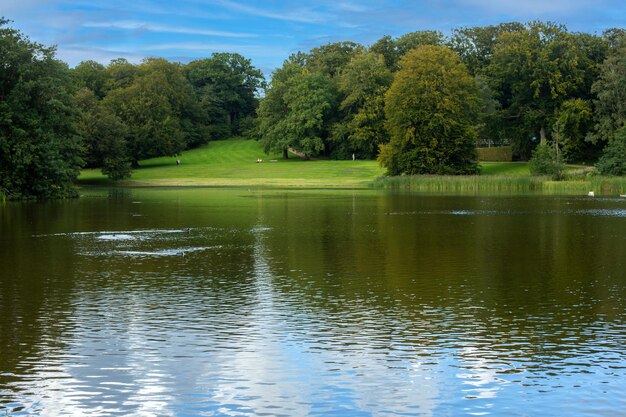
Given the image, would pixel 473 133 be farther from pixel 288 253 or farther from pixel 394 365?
pixel 394 365

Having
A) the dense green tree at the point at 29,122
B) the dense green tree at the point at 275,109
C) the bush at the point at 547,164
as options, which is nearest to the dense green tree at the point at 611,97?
the bush at the point at 547,164

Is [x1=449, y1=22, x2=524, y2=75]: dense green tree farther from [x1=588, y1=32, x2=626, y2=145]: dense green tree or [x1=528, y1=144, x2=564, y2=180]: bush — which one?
[x1=528, y1=144, x2=564, y2=180]: bush

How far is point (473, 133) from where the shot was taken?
85375 millimetres

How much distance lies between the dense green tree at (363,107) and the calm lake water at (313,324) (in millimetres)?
75290

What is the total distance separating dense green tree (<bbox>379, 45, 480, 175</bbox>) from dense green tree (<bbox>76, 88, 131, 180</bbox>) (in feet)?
94.9

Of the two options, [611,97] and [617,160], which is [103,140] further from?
[611,97]

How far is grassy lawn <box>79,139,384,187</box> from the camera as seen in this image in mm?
87062

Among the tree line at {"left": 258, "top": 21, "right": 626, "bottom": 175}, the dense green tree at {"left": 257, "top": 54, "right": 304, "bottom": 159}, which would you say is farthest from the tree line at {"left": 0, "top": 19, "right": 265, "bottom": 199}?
the tree line at {"left": 258, "top": 21, "right": 626, "bottom": 175}

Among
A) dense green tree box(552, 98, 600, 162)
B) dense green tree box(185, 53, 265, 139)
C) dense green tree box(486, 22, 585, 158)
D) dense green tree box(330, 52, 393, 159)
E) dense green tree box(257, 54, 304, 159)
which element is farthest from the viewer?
dense green tree box(185, 53, 265, 139)

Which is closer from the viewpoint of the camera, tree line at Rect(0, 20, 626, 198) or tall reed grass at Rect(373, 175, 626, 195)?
tree line at Rect(0, 20, 626, 198)

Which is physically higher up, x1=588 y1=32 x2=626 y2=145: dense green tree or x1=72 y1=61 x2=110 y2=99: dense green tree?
x1=72 y1=61 x2=110 y2=99: dense green tree

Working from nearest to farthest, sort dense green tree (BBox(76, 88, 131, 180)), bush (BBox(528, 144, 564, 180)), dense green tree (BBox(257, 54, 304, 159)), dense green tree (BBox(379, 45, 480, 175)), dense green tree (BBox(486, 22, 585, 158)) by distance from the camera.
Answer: bush (BBox(528, 144, 564, 180))
dense green tree (BBox(76, 88, 131, 180))
dense green tree (BBox(379, 45, 480, 175))
dense green tree (BBox(486, 22, 585, 158))
dense green tree (BBox(257, 54, 304, 159))

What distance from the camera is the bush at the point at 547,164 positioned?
7150 centimetres

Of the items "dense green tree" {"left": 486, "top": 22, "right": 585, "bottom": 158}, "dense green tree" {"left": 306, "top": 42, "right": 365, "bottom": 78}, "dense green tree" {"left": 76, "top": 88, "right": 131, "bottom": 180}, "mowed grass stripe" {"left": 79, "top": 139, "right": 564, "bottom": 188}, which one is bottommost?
"mowed grass stripe" {"left": 79, "top": 139, "right": 564, "bottom": 188}
